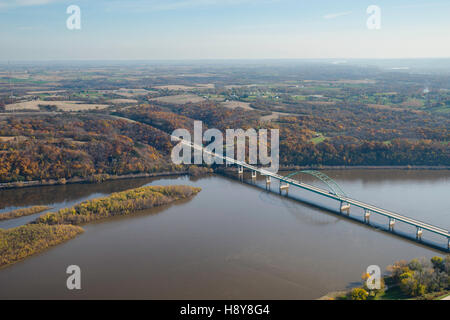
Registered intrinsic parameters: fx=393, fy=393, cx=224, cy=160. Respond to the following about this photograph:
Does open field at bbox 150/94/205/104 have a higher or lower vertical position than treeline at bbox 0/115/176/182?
higher

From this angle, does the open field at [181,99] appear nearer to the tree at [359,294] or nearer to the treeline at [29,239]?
the treeline at [29,239]

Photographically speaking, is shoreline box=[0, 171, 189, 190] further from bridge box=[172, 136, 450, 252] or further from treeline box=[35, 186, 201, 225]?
treeline box=[35, 186, 201, 225]

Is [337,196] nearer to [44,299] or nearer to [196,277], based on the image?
[196,277]

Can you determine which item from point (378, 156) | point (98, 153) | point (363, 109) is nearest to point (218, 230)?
point (98, 153)

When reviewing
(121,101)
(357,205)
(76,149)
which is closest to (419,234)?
(357,205)

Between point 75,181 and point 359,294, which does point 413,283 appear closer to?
point 359,294

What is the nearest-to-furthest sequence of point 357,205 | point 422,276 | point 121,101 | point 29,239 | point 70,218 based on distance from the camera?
1. point 422,276
2. point 29,239
3. point 70,218
4. point 357,205
5. point 121,101

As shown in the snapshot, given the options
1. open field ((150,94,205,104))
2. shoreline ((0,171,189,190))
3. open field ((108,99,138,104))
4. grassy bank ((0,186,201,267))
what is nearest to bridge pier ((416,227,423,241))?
grassy bank ((0,186,201,267))
